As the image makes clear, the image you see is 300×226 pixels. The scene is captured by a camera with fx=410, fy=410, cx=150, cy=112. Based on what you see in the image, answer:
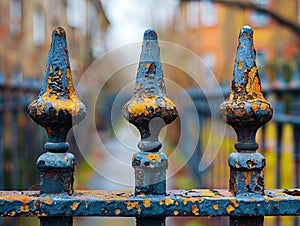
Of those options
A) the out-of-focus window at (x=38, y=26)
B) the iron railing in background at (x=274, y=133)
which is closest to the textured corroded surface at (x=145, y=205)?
the iron railing in background at (x=274, y=133)

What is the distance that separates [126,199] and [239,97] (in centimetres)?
43

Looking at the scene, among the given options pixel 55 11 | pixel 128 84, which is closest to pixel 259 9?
→ pixel 128 84

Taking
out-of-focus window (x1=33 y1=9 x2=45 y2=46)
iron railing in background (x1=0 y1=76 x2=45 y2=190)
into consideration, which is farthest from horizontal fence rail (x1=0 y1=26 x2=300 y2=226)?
out-of-focus window (x1=33 y1=9 x2=45 y2=46)

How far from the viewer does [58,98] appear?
45.4 inches

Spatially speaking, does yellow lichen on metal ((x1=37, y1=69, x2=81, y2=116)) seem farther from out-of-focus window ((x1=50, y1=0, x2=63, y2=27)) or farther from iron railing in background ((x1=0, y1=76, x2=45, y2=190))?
out-of-focus window ((x1=50, y1=0, x2=63, y2=27))

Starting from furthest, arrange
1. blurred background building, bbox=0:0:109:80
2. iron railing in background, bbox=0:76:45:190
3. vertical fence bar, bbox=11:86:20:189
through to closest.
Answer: blurred background building, bbox=0:0:109:80
vertical fence bar, bbox=11:86:20:189
iron railing in background, bbox=0:76:45:190

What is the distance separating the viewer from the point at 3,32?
6453 millimetres

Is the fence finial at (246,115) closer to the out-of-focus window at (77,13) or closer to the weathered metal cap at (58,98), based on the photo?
the weathered metal cap at (58,98)

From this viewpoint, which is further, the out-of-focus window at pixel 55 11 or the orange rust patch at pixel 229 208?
the out-of-focus window at pixel 55 11

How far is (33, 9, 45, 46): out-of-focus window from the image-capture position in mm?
14360

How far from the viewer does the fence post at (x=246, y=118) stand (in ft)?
3.77

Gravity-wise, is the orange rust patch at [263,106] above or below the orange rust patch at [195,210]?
above

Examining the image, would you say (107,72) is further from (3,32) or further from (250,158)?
(250,158)

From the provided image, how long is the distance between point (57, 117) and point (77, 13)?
403 inches
